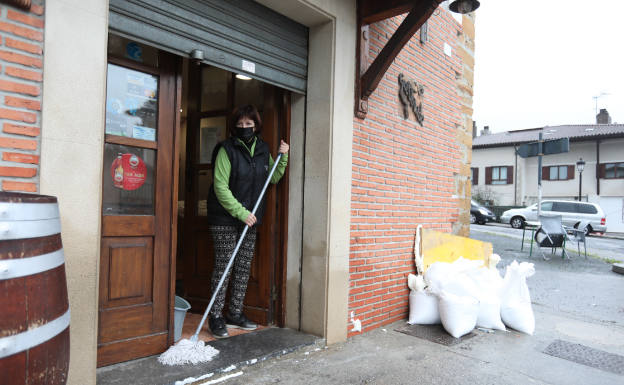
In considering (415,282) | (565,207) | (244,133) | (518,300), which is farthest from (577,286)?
(565,207)

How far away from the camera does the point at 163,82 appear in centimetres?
326

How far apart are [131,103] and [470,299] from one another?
3461 mm

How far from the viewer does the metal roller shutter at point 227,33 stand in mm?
2740

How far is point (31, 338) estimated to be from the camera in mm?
1489

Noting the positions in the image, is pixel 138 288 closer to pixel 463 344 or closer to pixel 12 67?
pixel 12 67

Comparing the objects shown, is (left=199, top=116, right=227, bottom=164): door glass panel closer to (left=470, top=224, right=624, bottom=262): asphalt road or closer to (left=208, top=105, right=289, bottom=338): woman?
(left=208, top=105, right=289, bottom=338): woman

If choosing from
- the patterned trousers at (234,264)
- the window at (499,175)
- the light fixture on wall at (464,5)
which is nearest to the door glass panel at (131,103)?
the patterned trousers at (234,264)

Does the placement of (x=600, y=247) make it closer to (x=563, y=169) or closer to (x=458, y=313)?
(x=458, y=313)

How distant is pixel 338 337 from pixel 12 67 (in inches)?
126

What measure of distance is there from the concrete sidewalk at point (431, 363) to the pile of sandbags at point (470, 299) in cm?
16

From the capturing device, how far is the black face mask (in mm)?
3826

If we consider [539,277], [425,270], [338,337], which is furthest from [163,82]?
[539,277]

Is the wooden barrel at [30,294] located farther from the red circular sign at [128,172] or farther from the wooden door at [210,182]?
the wooden door at [210,182]

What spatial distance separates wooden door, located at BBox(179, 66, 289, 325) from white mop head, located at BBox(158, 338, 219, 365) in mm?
948
